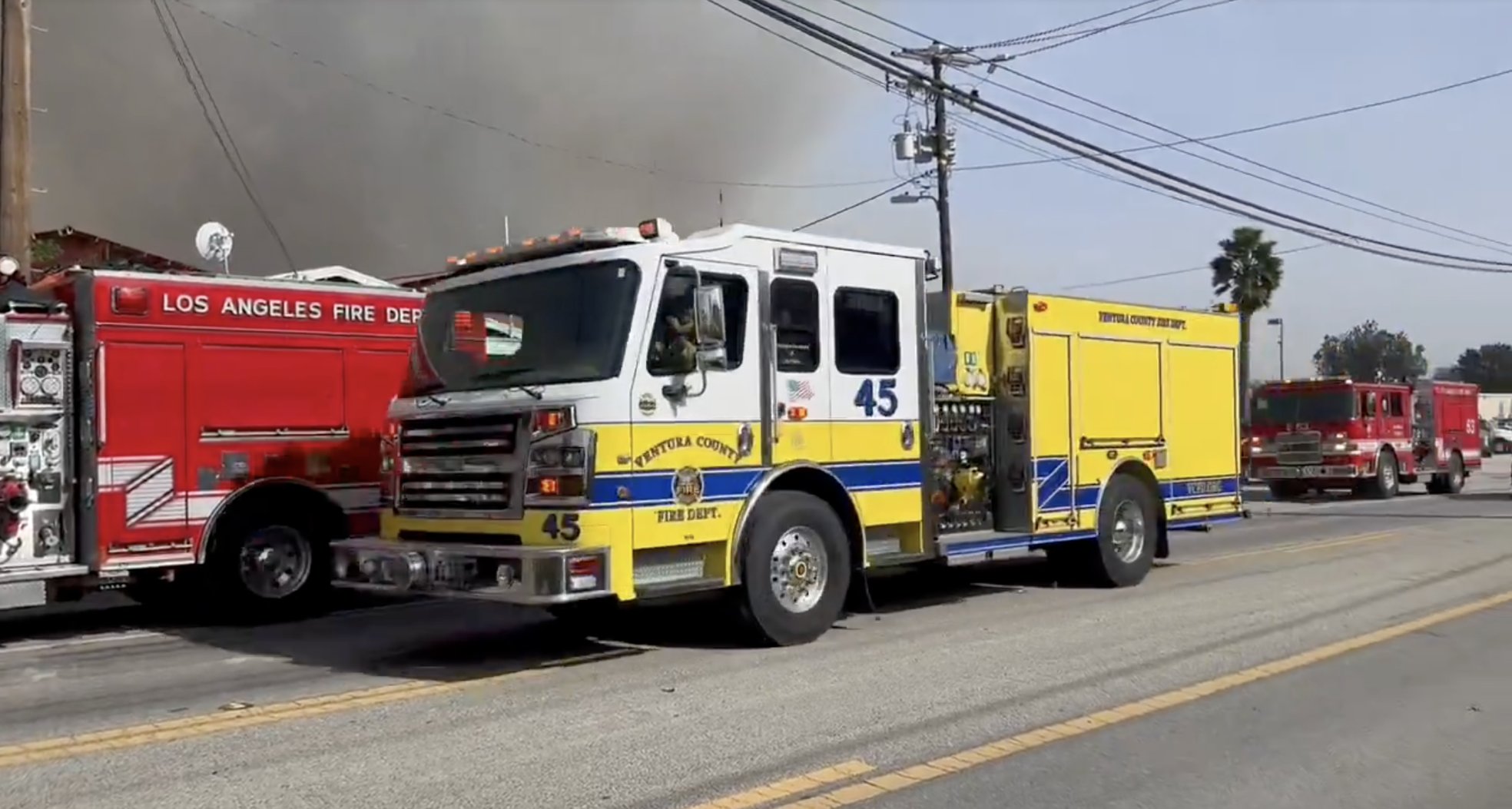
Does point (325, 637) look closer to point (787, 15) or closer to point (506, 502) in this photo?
point (506, 502)

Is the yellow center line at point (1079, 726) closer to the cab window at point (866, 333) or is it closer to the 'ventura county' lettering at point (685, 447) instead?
the 'ventura county' lettering at point (685, 447)

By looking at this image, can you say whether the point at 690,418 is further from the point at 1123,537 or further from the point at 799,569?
the point at 1123,537

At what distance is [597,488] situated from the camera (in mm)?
7602

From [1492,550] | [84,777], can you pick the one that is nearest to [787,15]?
[84,777]

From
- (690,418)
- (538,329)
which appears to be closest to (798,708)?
(690,418)

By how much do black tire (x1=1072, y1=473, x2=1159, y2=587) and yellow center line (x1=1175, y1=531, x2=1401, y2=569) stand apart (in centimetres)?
181

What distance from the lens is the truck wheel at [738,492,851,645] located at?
8453mm

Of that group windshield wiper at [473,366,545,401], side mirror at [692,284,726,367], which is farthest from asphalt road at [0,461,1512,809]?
side mirror at [692,284,726,367]

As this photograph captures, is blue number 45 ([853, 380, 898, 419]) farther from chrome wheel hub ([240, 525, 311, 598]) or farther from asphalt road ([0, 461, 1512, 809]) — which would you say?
chrome wheel hub ([240, 525, 311, 598])

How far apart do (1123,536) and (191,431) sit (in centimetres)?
798

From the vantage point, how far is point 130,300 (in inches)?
396

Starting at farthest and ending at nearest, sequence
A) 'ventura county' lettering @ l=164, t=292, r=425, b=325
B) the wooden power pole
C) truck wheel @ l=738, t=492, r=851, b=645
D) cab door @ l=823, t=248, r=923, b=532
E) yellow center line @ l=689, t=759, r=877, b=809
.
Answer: the wooden power pole < 'ventura county' lettering @ l=164, t=292, r=425, b=325 < cab door @ l=823, t=248, r=923, b=532 < truck wheel @ l=738, t=492, r=851, b=645 < yellow center line @ l=689, t=759, r=877, b=809

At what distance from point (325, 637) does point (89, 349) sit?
2.81 meters

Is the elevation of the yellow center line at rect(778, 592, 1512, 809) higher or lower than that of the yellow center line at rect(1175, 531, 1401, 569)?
lower
